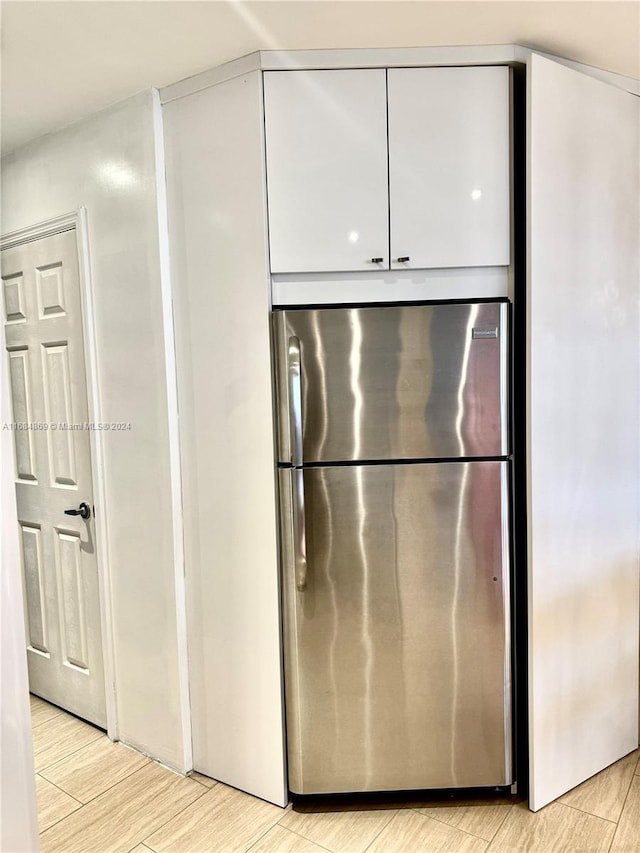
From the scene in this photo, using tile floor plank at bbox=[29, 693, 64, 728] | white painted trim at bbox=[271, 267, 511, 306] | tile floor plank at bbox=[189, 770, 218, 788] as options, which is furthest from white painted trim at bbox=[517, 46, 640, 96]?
tile floor plank at bbox=[29, 693, 64, 728]

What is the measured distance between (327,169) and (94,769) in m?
2.33

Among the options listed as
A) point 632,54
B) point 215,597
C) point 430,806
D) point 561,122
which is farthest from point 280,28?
point 430,806

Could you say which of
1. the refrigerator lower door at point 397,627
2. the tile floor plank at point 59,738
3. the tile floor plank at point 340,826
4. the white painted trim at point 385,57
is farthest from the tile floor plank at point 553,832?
the white painted trim at point 385,57

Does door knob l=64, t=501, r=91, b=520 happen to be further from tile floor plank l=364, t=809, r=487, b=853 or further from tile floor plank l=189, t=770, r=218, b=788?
tile floor plank l=364, t=809, r=487, b=853

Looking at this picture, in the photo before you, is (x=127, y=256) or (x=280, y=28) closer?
(x=280, y=28)

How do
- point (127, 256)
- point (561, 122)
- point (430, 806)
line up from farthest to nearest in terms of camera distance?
point (127, 256)
point (430, 806)
point (561, 122)

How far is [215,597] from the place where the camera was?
2.24m

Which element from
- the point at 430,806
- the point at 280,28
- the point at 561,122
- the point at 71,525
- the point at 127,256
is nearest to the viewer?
the point at 280,28

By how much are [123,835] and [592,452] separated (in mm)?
1998

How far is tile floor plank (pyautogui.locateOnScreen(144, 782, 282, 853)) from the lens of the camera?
200cm

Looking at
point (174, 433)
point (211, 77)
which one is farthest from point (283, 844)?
point (211, 77)

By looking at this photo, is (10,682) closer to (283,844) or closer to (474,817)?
(283,844)

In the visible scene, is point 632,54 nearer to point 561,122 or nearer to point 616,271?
point 561,122

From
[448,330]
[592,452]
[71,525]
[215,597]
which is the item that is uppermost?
[448,330]
